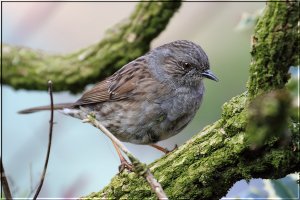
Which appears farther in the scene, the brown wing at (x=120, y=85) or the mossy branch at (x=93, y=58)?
the mossy branch at (x=93, y=58)

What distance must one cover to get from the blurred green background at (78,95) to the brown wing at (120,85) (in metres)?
0.68

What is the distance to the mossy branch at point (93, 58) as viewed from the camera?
5.00 meters

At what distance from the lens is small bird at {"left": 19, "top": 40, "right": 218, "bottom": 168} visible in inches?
164

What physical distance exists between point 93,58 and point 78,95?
53 centimetres

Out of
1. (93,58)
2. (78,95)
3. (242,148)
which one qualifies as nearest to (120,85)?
(93,58)

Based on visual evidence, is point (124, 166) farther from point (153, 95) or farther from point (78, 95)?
point (78, 95)

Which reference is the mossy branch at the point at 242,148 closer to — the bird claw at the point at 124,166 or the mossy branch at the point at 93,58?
the bird claw at the point at 124,166

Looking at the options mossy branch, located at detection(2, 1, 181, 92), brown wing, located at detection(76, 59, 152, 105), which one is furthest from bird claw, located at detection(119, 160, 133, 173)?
mossy branch, located at detection(2, 1, 181, 92)

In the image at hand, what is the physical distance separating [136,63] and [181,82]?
0.46 metres

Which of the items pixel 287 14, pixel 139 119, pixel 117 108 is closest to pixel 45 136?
pixel 117 108

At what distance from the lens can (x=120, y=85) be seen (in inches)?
182

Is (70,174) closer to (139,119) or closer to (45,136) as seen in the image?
(45,136)

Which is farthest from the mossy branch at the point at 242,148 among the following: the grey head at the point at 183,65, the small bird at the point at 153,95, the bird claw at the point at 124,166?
the grey head at the point at 183,65

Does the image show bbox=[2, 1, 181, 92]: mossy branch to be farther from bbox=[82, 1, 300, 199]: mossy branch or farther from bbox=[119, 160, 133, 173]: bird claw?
bbox=[82, 1, 300, 199]: mossy branch
